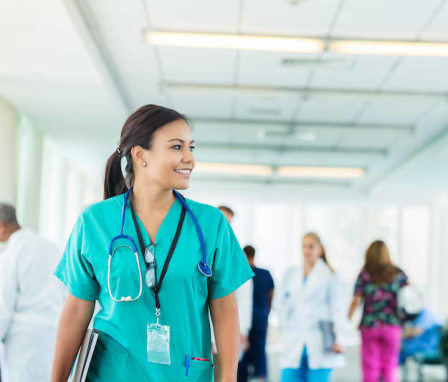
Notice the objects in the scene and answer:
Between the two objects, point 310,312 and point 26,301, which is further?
point 310,312

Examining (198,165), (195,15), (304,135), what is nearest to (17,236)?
(195,15)

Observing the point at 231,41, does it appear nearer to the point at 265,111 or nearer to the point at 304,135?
the point at 265,111

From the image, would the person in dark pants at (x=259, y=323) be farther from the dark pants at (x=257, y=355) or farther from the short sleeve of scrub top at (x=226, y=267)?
the short sleeve of scrub top at (x=226, y=267)

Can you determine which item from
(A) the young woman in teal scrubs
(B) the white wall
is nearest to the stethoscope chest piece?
(A) the young woman in teal scrubs

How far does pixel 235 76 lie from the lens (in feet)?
22.9

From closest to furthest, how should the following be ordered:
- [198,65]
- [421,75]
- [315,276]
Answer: [315,276], [198,65], [421,75]

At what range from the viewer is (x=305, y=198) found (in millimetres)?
16328

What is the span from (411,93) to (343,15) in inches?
98.3

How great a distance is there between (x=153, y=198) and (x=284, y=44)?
13.9 feet

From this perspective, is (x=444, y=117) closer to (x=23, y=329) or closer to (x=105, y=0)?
(x=105, y=0)

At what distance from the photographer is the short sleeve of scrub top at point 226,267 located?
5.66ft

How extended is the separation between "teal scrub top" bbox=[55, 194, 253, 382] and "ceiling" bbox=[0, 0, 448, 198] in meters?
3.15

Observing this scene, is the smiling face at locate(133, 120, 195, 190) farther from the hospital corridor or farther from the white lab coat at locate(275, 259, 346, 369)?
the white lab coat at locate(275, 259, 346, 369)

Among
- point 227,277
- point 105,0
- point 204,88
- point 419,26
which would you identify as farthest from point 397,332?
point 227,277
